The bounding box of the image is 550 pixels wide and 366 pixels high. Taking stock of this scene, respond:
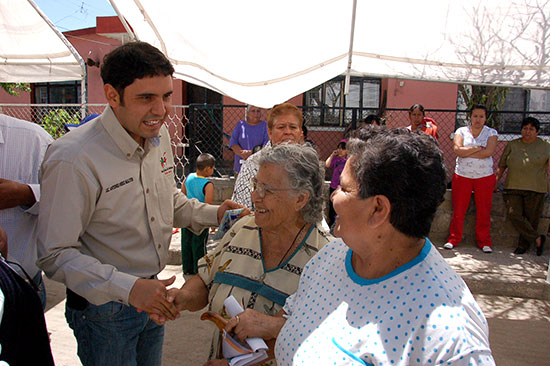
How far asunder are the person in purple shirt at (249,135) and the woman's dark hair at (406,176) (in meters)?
4.81

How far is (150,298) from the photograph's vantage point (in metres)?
1.70

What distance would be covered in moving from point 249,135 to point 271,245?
424 centimetres

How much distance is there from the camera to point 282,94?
4.35 meters

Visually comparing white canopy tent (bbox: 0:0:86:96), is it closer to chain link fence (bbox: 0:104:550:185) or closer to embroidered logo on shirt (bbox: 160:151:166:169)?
chain link fence (bbox: 0:104:550:185)

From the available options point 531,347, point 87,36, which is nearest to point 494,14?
point 531,347

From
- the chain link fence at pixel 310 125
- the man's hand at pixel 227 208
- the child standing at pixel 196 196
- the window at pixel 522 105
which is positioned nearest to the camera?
the man's hand at pixel 227 208

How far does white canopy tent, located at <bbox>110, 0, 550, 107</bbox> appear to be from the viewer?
11.4ft

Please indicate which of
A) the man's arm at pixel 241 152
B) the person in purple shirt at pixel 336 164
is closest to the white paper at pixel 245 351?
the person in purple shirt at pixel 336 164

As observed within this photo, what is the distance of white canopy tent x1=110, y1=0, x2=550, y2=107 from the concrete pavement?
2.37 meters

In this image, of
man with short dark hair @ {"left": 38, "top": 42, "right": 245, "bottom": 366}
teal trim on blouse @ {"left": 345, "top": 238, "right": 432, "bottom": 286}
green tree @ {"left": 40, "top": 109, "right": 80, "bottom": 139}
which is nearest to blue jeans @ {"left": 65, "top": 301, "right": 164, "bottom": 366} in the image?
man with short dark hair @ {"left": 38, "top": 42, "right": 245, "bottom": 366}

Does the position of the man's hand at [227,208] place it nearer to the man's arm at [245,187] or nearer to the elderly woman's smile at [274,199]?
the elderly woman's smile at [274,199]

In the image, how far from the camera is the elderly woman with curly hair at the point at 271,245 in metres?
1.87

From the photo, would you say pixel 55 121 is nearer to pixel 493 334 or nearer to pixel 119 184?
pixel 119 184

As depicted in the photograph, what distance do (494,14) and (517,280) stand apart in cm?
319
